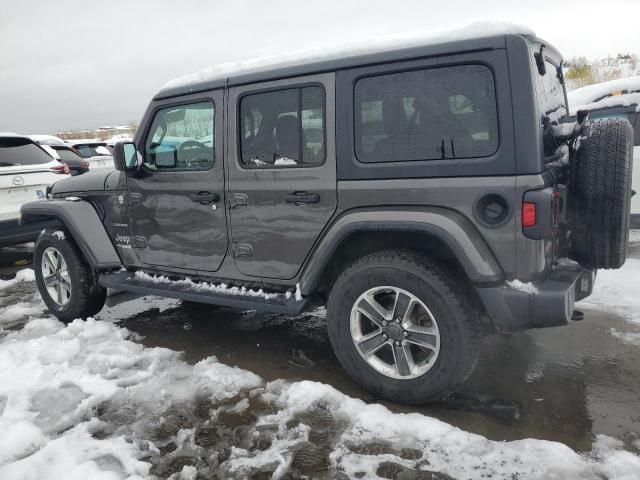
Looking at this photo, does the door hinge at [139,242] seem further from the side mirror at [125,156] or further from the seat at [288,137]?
the seat at [288,137]

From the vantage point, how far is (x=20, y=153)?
672cm

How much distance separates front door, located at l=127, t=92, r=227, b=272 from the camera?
345 cm

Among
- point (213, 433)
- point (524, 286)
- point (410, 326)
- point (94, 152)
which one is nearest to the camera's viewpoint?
point (524, 286)

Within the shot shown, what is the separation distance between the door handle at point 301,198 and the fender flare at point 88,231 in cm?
190

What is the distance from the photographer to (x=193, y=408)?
111 inches

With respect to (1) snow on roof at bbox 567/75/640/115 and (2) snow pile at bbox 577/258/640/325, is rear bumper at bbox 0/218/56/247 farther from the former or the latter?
(1) snow on roof at bbox 567/75/640/115

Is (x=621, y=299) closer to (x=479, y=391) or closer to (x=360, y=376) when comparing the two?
(x=479, y=391)

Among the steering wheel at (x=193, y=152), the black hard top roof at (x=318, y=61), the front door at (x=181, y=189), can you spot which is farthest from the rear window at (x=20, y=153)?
the steering wheel at (x=193, y=152)

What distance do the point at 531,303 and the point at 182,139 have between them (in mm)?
2679

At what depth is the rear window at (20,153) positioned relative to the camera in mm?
6531

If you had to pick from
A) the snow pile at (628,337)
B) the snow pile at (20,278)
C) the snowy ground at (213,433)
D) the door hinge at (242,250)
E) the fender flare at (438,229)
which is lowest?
the snowy ground at (213,433)

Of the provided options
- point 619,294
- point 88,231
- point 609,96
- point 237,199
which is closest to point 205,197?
point 237,199

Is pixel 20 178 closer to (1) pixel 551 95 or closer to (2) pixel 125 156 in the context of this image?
(2) pixel 125 156

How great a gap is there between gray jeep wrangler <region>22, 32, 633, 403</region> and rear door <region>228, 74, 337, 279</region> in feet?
0.03
